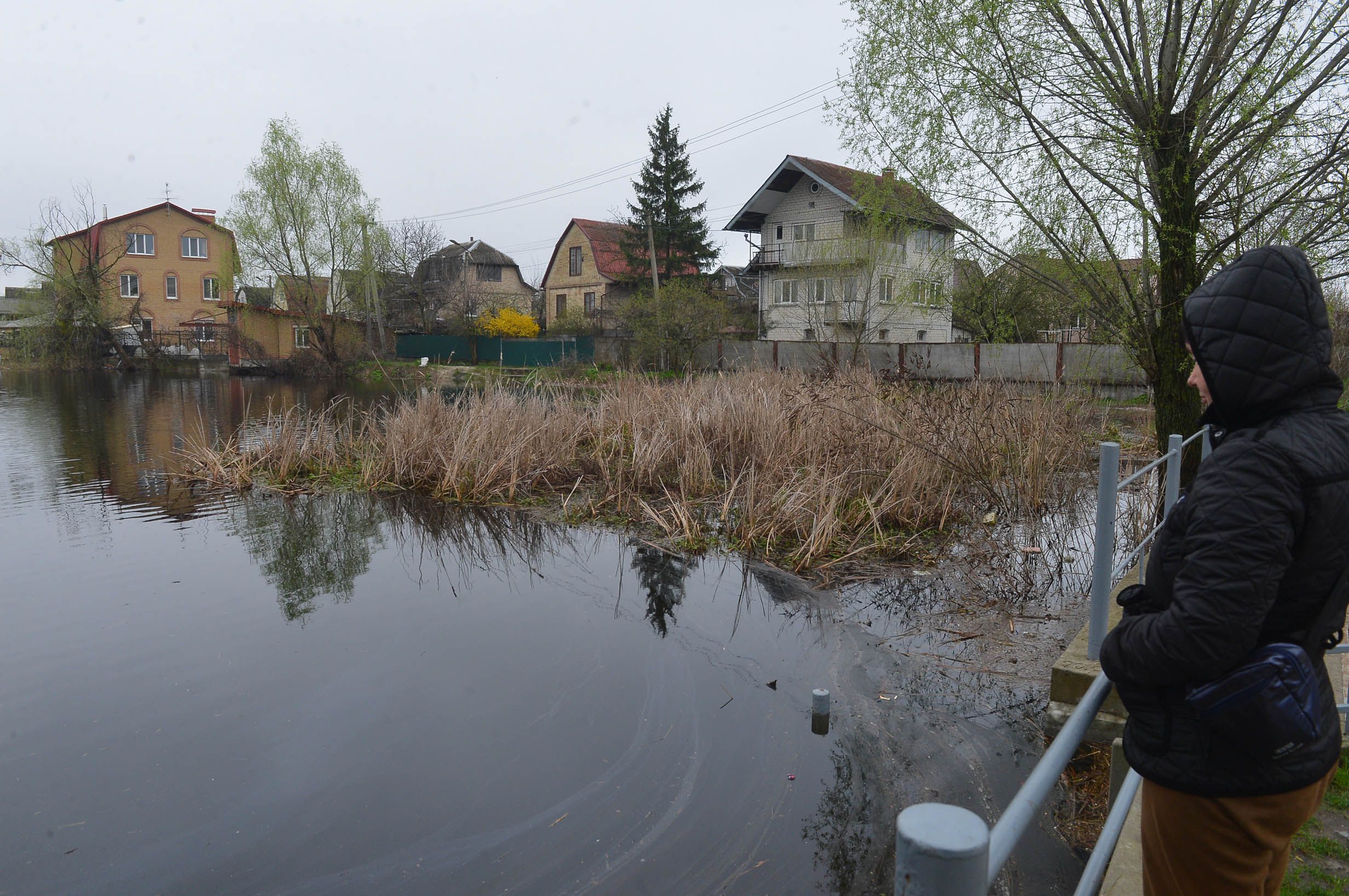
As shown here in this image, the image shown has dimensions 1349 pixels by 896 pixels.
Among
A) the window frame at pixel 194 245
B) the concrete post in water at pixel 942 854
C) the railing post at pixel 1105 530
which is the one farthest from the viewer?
the window frame at pixel 194 245

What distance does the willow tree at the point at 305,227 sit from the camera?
36.1 m

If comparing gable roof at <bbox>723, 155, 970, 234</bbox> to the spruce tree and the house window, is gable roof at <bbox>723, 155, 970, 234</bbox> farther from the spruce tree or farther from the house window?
the house window

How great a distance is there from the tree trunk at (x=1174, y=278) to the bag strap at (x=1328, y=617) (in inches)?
195

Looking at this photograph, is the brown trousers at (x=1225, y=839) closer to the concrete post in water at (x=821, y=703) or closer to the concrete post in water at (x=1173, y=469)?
the concrete post in water at (x=1173, y=469)

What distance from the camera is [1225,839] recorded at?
1725 mm

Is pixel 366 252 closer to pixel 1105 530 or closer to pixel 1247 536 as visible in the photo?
pixel 1105 530

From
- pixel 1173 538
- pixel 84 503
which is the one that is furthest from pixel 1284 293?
pixel 84 503

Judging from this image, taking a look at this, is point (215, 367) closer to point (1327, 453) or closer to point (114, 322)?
point (114, 322)

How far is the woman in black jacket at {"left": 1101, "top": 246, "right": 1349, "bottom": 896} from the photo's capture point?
1.64 metres

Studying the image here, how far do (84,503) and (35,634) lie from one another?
16.3ft

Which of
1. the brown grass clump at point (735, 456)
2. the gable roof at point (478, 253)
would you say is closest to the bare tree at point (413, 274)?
the gable roof at point (478, 253)

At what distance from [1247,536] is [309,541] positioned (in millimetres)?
8479

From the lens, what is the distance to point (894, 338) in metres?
36.0

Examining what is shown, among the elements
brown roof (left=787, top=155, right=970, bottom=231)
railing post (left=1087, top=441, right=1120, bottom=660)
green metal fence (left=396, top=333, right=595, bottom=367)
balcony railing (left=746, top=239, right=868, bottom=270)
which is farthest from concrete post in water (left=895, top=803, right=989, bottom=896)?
green metal fence (left=396, top=333, right=595, bottom=367)
